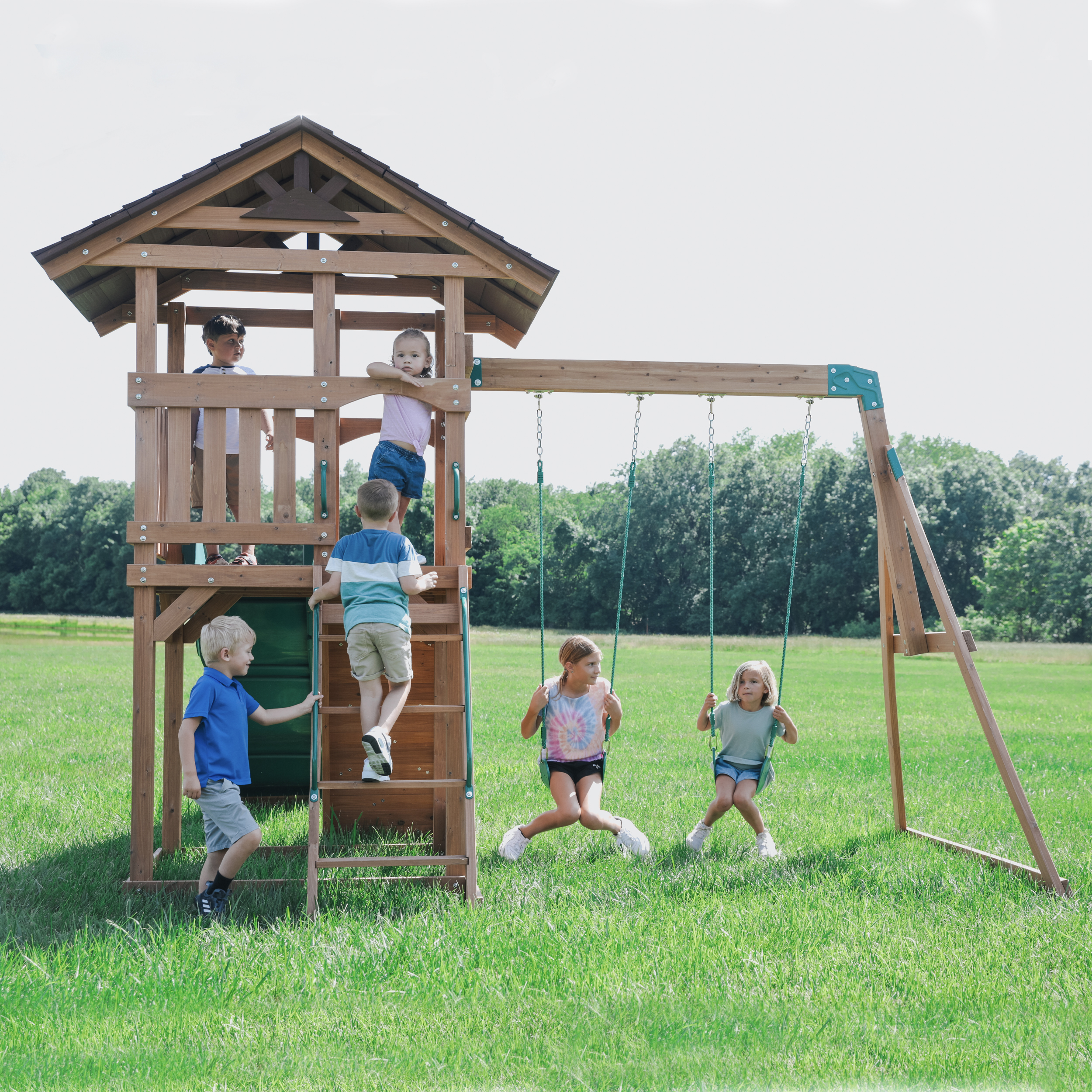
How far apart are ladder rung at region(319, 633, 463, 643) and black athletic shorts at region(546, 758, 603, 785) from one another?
3.72 ft

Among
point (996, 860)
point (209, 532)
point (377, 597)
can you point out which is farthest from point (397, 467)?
point (996, 860)

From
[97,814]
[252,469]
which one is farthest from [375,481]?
[97,814]

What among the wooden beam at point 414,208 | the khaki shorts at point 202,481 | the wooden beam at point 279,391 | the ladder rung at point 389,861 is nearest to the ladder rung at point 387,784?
the ladder rung at point 389,861

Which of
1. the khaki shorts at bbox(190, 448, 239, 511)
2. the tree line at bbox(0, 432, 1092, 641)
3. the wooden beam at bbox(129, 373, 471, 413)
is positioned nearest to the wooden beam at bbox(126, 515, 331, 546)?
the khaki shorts at bbox(190, 448, 239, 511)

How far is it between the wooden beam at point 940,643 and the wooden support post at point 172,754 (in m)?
5.03

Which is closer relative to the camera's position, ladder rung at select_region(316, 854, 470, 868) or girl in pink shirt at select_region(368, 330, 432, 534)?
ladder rung at select_region(316, 854, 470, 868)

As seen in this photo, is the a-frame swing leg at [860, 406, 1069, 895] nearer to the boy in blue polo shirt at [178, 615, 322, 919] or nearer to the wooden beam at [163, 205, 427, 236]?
the wooden beam at [163, 205, 427, 236]

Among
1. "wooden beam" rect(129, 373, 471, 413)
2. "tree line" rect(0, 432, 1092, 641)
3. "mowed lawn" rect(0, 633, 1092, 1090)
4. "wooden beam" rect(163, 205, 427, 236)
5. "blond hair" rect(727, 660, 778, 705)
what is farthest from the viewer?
"tree line" rect(0, 432, 1092, 641)

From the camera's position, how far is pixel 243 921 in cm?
534

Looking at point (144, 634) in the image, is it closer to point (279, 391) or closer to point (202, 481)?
point (202, 481)

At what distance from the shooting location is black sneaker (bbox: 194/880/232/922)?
5.41 meters

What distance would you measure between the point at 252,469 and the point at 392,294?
210cm

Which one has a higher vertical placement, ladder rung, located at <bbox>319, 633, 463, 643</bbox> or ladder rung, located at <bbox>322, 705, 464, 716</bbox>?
ladder rung, located at <bbox>319, 633, 463, 643</bbox>

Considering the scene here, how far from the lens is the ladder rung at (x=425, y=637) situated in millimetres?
6129
